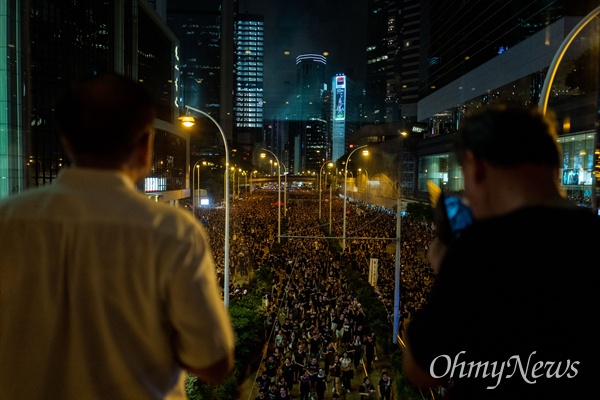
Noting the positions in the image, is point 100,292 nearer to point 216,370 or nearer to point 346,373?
point 216,370

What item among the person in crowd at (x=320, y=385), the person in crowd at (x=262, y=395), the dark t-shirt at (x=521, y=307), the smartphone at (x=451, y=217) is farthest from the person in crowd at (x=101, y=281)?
the person in crowd at (x=320, y=385)

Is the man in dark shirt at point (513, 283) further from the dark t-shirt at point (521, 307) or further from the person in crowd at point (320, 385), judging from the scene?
the person in crowd at point (320, 385)

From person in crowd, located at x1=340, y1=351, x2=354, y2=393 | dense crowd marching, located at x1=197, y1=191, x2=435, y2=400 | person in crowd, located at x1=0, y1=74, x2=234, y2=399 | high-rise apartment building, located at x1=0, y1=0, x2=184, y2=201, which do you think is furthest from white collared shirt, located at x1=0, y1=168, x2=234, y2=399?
high-rise apartment building, located at x1=0, y1=0, x2=184, y2=201

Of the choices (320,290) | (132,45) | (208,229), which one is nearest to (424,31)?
(132,45)

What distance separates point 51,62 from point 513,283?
39.3m

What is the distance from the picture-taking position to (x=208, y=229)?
39406 mm

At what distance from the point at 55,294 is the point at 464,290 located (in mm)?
1374

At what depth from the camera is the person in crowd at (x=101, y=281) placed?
159cm

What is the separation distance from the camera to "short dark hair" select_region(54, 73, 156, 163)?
66.1 inches

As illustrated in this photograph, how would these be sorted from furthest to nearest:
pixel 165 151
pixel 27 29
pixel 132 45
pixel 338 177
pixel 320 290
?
pixel 338 177
pixel 165 151
pixel 132 45
pixel 27 29
pixel 320 290

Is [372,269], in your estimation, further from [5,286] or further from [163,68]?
[163,68]

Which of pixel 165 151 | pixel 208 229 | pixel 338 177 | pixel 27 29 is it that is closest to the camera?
pixel 27 29

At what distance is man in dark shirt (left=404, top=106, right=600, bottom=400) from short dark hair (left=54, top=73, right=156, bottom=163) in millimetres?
1186

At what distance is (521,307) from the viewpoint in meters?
1.69
